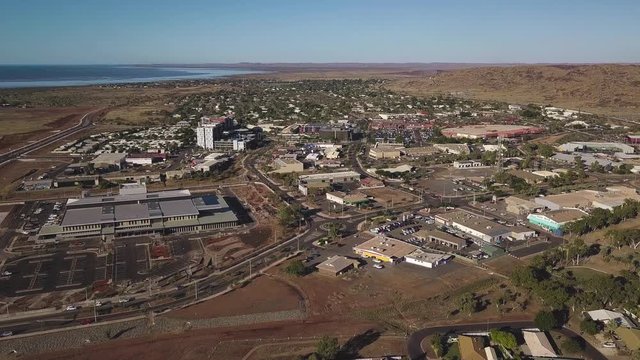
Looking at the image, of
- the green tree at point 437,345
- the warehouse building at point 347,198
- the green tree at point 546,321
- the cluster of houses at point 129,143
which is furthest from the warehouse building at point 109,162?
the green tree at point 546,321

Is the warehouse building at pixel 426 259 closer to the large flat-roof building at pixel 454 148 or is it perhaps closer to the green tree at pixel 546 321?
the green tree at pixel 546 321

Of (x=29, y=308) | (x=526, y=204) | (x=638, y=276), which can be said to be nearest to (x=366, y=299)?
(x=638, y=276)

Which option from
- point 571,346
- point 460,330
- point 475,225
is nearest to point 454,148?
point 475,225

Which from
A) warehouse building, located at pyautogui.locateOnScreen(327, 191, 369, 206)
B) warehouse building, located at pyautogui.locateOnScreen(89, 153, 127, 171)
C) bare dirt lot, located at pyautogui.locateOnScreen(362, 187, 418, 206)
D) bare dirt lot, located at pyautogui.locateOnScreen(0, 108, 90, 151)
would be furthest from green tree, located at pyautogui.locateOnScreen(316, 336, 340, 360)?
bare dirt lot, located at pyautogui.locateOnScreen(0, 108, 90, 151)

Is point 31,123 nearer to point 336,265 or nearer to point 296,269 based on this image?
point 296,269

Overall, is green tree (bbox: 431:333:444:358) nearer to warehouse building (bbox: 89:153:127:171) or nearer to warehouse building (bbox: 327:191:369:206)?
warehouse building (bbox: 327:191:369:206)
